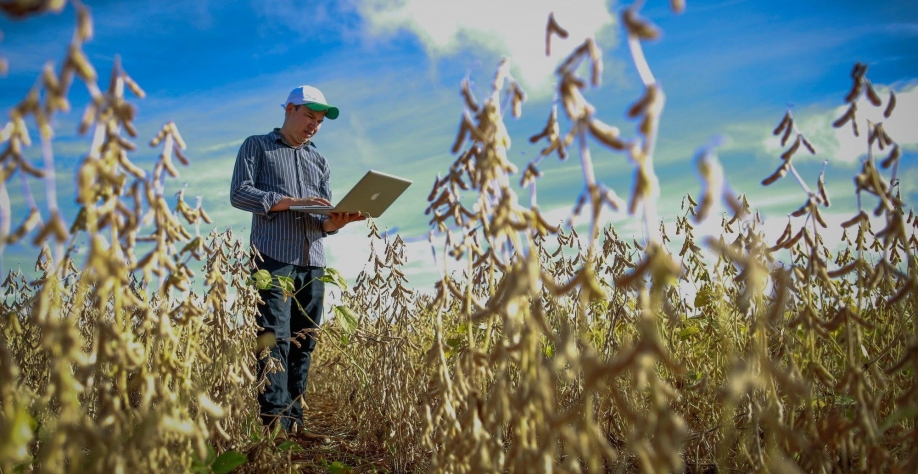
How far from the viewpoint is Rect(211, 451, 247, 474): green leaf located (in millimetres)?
2131

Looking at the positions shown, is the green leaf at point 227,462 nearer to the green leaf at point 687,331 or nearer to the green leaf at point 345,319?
the green leaf at point 345,319

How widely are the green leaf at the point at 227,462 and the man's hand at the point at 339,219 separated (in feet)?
6.85

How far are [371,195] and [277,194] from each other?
762mm

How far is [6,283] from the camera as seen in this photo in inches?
167

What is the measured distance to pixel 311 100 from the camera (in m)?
4.40

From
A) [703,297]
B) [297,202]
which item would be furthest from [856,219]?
[297,202]

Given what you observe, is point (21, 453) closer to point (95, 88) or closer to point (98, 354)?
point (98, 354)

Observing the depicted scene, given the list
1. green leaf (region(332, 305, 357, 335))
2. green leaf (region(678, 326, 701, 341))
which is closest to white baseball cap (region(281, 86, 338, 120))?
green leaf (region(332, 305, 357, 335))

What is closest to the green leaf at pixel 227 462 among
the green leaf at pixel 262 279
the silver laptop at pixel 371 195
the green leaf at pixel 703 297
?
the green leaf at pixel 262 279

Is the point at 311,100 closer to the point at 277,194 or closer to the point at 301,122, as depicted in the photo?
the point at 301,122

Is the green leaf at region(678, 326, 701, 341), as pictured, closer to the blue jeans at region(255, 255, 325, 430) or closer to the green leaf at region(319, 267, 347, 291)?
the green leaf at region(319, 267, 347, 291)

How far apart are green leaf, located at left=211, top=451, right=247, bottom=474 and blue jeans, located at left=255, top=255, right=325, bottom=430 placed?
1.64m

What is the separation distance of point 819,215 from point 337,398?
14.4 ft

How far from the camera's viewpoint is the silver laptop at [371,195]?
11.7ft
